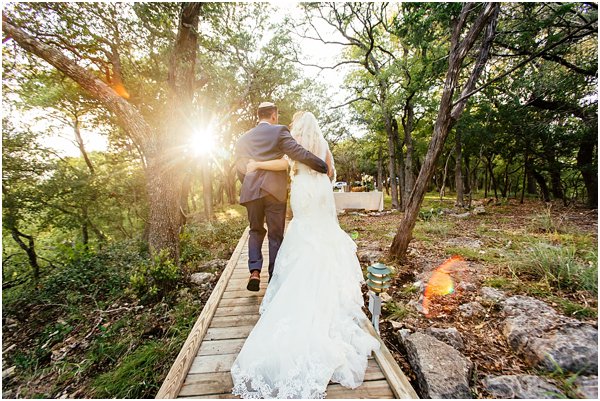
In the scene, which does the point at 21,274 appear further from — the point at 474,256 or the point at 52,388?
the point at 474,256

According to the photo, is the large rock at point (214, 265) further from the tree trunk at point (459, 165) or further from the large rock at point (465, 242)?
the tree trunk at point (459, 165)

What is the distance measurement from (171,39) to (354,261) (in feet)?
22.3

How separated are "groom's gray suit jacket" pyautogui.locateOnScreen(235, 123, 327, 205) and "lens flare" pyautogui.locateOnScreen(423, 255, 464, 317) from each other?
8.06 ft

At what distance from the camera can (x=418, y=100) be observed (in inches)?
388

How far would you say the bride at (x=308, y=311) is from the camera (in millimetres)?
1775

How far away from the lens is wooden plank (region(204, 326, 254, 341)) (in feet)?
7.92

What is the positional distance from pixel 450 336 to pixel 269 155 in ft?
9.45

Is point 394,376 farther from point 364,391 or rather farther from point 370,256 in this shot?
point 370,256

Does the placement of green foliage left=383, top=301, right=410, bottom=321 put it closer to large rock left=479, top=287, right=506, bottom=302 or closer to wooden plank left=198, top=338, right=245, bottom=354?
large rock left=479, top=287, right=506, bottom=302

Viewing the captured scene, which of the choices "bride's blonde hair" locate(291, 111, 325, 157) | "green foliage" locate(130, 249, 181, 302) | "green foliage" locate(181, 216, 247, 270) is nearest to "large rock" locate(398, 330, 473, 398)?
"bride's blonde hair" locate(291, 111, 325, 157)

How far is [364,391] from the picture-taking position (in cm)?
182

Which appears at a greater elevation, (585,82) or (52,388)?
(585,82)

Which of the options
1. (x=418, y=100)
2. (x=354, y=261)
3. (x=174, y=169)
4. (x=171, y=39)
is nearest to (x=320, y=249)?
(x=354, y=261)

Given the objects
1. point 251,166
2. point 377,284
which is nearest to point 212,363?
point 377,284
